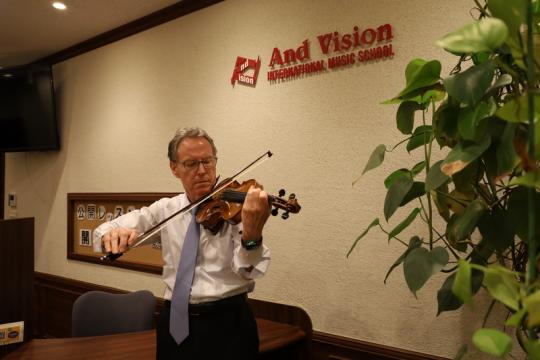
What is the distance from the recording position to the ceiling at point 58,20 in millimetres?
3064

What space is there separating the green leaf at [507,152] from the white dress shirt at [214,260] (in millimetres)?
920

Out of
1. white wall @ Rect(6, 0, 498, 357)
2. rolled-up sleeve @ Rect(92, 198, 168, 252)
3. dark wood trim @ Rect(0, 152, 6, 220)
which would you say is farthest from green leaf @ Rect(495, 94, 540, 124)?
dark wood trim @ Rect(0, 152, 6, 220)

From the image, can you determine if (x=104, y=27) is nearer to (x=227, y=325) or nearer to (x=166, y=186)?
(x=166, y=186)

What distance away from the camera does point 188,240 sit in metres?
1.78

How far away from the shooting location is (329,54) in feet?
7.34

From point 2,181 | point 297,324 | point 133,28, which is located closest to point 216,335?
point 297,324

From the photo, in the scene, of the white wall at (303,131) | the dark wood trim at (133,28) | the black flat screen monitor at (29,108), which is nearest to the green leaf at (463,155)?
the white wall at (303,131)

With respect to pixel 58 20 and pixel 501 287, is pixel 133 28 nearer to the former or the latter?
pixel 58 20

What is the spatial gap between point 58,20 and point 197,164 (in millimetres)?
2370

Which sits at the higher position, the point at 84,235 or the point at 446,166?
the point at 446,166

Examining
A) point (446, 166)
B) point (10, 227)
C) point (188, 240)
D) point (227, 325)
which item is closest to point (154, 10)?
point (10, 227)

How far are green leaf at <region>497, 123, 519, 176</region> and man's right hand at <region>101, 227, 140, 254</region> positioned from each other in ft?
4.28

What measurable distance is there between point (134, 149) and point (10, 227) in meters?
1.14

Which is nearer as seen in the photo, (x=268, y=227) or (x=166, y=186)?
(x=268, y=227)
